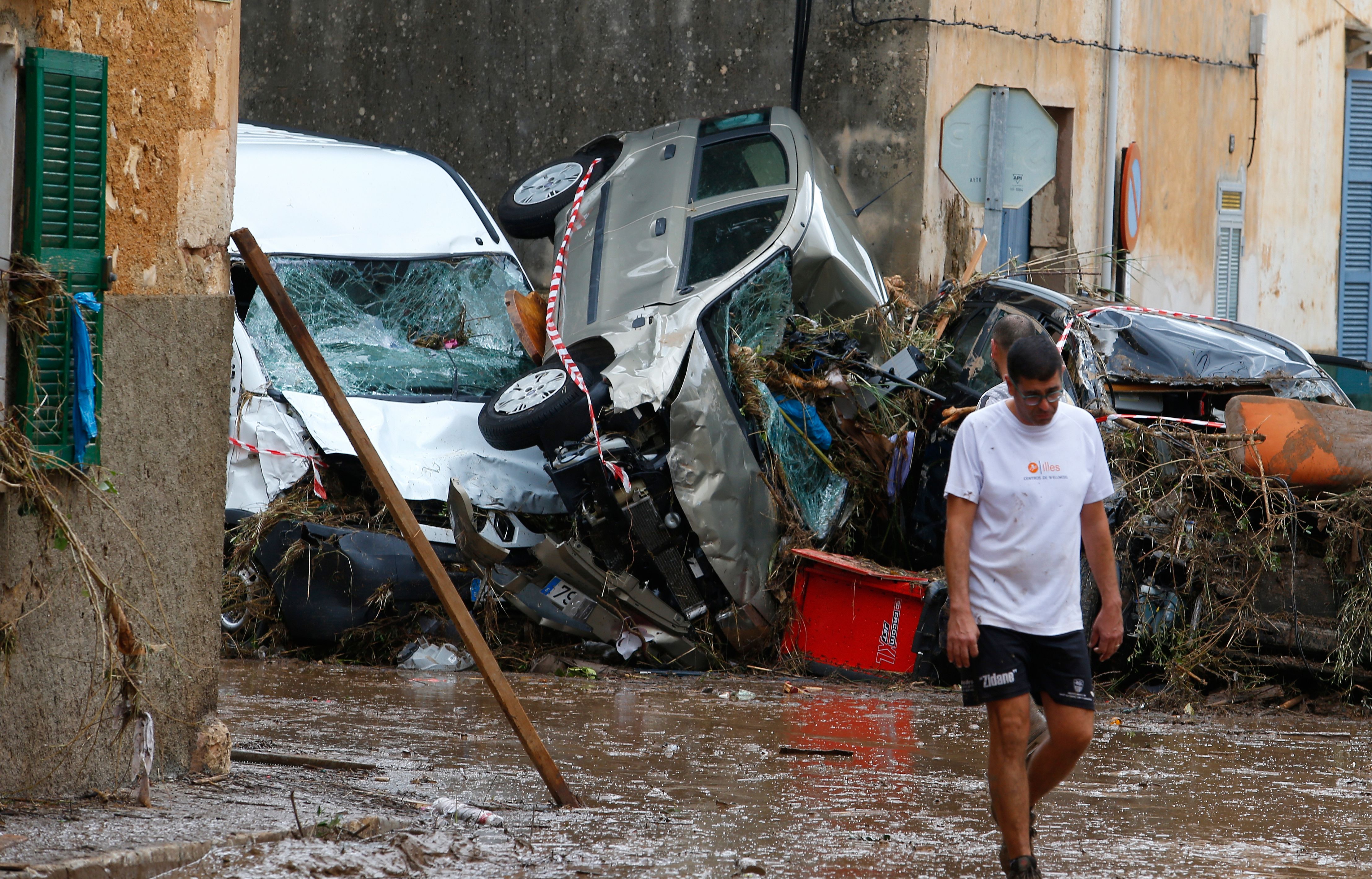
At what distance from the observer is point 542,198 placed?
32.8 feet

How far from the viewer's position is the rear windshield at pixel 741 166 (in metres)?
9.30

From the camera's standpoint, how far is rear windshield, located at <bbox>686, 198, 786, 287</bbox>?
8664mm

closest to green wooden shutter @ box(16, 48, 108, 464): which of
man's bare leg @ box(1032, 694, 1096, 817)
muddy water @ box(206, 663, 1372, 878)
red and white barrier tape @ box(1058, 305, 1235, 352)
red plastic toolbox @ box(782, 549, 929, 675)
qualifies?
muddy water @ box(206, 663, 1372, 878)

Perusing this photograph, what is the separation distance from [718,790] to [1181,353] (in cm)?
444

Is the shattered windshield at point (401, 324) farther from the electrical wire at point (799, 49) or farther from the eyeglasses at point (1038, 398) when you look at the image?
the eyeglasses at point (1038, 398)

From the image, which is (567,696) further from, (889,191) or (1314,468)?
(889,191)

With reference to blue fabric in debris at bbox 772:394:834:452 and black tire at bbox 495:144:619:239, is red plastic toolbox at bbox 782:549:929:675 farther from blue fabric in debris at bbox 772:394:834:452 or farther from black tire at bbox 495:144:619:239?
black tire at bbox 495:144:619:239

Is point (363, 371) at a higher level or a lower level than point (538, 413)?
higher

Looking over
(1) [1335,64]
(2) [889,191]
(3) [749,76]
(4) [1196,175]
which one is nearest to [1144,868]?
(2) [889,191]

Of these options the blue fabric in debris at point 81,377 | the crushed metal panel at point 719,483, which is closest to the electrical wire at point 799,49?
the crushed metal panel at point 719,483

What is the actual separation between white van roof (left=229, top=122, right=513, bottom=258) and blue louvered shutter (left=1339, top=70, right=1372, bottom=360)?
10.5 m

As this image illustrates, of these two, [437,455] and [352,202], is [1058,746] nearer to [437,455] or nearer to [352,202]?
[437,455]

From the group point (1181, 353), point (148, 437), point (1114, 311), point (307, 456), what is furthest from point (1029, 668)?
point (1114, 311)

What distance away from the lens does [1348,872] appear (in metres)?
4.30
